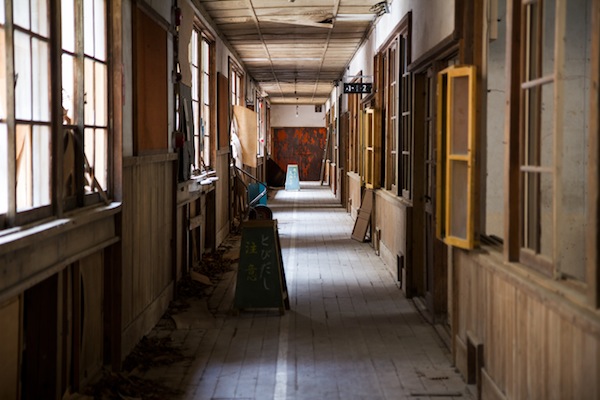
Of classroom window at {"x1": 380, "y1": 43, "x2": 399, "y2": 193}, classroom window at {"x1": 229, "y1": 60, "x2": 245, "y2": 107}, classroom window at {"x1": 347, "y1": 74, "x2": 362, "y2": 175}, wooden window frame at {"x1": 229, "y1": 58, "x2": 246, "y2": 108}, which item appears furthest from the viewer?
classroom window at {"x1": 229, "y1": 60, "x2": 245, "y2": 107}

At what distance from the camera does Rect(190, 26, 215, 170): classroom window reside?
31.6 feet

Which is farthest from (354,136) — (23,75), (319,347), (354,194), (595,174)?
(595,174)

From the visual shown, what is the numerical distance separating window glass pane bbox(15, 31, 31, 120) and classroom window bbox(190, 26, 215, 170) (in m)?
5.50

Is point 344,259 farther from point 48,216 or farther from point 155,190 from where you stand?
point 48,216

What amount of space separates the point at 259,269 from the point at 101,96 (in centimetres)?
240

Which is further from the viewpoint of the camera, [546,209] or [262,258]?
[262,258]

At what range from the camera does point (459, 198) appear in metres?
4.86

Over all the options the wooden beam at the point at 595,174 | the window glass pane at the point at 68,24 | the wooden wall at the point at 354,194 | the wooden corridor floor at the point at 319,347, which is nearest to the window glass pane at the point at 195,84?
the wooden corridor floor at the point at 319,347

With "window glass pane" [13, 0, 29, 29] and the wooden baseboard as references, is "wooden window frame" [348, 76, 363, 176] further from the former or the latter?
"window glass pane" [13, 0, 29, 29]

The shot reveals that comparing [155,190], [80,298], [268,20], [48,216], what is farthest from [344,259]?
[48,216]

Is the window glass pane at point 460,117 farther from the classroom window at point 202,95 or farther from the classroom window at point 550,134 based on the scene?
the classroom window at point 202,95

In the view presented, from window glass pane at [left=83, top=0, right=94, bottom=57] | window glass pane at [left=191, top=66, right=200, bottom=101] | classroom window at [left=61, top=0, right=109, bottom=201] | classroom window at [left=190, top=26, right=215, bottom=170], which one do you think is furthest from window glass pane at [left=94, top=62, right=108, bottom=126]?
window glass pane at [left=191, top=66, right=200, bottom=101]

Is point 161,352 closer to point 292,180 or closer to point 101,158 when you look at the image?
point 101,158

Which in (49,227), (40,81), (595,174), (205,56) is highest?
(205,56)
